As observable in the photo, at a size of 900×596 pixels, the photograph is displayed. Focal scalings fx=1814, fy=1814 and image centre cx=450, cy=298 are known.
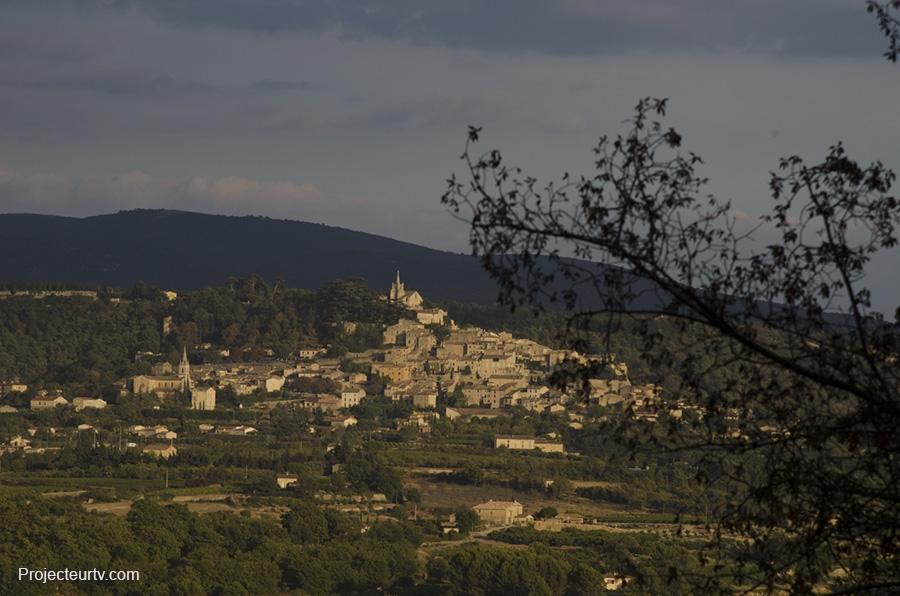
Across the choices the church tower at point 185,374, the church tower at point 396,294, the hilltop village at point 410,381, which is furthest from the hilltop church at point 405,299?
the church tower at point 185,374

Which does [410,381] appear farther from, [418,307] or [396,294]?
[396,294]

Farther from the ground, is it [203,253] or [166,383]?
[203,253]

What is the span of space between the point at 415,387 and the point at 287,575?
33331 millimetres

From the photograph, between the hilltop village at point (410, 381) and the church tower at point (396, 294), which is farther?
the church tower at point (396, 294)

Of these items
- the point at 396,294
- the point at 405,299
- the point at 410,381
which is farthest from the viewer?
the point at 396,294

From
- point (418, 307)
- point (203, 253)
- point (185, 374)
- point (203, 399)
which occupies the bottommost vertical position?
point (203, 399)

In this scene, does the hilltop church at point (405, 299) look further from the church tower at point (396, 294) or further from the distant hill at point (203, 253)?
the distant hill at point (203, 253)

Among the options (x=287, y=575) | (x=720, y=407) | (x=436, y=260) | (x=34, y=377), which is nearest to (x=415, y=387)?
(x=34, y=377)

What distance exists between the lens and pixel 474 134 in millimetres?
7129

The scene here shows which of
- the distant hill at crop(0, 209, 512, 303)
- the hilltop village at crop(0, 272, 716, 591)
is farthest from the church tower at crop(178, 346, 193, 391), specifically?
the distant hill at crop(0, 209, 512, 303)

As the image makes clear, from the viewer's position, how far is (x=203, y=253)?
549 feet

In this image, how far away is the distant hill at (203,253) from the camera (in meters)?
144

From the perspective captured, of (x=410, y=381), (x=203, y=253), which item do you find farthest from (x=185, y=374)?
(x=203, y=253)

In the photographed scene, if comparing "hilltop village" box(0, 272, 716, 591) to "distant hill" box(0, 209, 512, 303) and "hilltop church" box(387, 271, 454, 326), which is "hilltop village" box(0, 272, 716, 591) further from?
"distant hill" box(0, 209, 512, 303)
